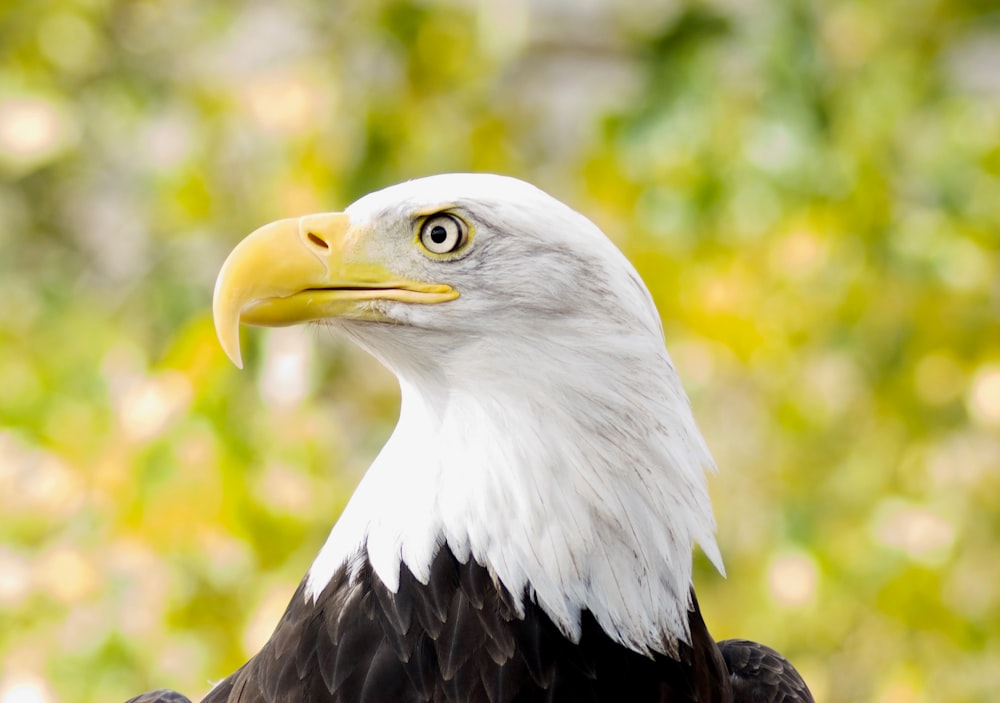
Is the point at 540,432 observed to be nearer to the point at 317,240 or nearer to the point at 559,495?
the point at 559,495

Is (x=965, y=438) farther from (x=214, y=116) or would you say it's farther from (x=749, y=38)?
(x=214, y=116)

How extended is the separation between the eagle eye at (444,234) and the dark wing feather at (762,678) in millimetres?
768

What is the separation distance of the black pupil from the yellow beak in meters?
0.05

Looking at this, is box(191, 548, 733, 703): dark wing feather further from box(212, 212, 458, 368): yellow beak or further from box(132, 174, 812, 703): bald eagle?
box(212, 212, 458, 368): yellow beak

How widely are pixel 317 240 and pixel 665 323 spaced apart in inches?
67.9

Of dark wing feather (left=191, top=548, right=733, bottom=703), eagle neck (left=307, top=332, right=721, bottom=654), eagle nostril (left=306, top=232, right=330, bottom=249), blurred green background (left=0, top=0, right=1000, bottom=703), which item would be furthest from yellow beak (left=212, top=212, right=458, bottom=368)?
blurred green background (left=0, top=0, right=1000, bottom=703)

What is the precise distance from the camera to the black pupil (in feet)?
4.26

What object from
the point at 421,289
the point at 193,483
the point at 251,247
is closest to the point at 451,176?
the point at 421,289

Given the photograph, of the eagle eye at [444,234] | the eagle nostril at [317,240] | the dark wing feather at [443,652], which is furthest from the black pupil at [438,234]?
the dark wing feather at [443,652]

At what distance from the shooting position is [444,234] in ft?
4.26

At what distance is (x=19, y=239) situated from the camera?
13.7 feet

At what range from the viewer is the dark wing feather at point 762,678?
1620 millimetres

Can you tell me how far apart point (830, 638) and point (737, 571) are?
0.30 m

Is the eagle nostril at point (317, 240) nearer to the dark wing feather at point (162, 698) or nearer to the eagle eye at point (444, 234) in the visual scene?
the eagle eye at point (444, 234)
